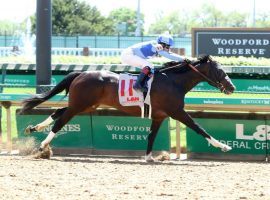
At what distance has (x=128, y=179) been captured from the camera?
977 centimetres

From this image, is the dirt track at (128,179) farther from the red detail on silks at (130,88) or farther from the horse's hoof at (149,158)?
the red detail on silks at (130,88)

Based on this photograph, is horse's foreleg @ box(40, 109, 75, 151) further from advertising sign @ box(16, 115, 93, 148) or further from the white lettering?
the white lettering

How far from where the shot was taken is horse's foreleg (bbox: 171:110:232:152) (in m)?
11.9

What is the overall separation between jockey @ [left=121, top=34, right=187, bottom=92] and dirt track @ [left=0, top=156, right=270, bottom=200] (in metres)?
1.45

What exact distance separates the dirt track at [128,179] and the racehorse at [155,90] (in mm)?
695

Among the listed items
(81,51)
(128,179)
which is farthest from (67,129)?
(81,51)

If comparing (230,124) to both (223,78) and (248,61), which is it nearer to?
(223,78)

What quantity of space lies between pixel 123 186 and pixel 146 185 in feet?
0.99

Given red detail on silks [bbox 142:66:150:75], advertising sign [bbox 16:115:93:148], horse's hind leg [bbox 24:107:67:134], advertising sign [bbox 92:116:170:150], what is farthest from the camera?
advertising sign [bbox 16:115:93:148]

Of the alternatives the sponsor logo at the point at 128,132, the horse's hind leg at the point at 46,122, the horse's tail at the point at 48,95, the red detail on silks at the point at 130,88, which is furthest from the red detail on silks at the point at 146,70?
the horse's hind leg at the point at 46,122

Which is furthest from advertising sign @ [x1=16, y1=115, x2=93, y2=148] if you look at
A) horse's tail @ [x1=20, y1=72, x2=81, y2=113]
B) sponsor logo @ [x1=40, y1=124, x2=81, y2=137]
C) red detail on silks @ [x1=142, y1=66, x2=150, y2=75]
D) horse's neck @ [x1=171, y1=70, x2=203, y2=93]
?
horse's neck @ [x1=171, y1=70, x2=203, y2=93]

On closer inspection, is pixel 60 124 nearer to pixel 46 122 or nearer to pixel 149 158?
pixel 46 122

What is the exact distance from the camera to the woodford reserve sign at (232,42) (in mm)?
29609

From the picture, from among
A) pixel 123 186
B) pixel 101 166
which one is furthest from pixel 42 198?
A: pixel 101 166
